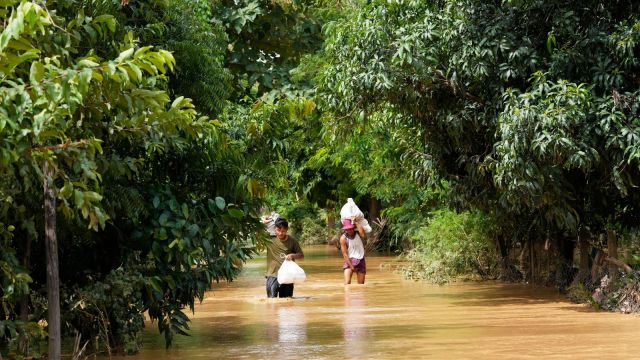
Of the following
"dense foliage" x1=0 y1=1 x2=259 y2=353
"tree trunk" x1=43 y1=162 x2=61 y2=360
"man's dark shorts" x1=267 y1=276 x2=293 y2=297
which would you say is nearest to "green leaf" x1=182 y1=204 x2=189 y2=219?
"dense foliage" x1=0 y1=1 x2=259 y2=353

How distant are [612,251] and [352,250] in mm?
6716

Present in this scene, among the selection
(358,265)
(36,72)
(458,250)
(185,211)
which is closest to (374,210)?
(358,265)

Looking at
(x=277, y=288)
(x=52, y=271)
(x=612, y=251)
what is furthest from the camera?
(x=277, y=288)

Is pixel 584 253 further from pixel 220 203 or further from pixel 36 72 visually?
pixel 36 72

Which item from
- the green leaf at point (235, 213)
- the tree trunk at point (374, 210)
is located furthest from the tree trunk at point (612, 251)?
the tree trunk at point (374, 210)

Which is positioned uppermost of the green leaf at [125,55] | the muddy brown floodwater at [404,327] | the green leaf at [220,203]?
the green leaf at [125,55]

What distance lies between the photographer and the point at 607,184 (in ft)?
54.4

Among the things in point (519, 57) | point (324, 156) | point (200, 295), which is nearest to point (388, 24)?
point (519, 57)

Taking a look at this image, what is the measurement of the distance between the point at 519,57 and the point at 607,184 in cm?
244

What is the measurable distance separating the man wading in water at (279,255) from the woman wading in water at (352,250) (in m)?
3.09

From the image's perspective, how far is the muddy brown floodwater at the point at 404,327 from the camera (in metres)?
12.3

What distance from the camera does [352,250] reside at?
22594 millimetres

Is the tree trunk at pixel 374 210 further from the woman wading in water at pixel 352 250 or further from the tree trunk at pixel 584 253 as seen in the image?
the tree trunk at pixel 584 253

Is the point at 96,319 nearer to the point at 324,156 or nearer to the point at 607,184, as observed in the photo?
the point at 607,184
